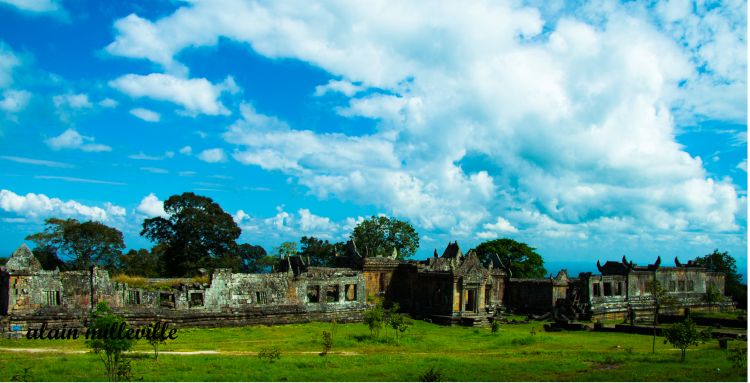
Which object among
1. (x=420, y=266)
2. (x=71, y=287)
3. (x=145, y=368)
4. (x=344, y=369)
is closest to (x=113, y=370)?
(x=145, y=368)

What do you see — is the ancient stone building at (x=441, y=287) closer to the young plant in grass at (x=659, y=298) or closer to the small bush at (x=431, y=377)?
the young plant in grass at (x=659, y=298)

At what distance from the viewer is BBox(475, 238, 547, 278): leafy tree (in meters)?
77.6

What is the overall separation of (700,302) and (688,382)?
4300cm

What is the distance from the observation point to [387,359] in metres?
26.9

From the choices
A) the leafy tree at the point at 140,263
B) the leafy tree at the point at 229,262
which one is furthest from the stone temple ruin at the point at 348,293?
the leafy tree at the point at 140,263

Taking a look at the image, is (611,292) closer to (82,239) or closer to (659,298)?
(659,298)

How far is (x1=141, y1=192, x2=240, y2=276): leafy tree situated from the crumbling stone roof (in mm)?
36147

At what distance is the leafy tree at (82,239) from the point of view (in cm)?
6532

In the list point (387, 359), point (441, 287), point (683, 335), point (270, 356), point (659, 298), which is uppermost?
point (441, 287)

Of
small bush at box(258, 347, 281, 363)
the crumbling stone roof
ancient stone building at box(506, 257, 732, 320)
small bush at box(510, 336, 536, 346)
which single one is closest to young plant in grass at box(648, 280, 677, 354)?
ancient stone building at box(506, 257, 732, 320)

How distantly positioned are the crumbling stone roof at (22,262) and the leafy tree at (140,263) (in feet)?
110

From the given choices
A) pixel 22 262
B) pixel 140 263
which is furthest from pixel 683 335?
pixel 140 263

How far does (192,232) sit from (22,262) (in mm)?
38303

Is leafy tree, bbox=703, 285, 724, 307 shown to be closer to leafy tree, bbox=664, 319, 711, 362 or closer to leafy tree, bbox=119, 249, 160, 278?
leafy tree, bbox=664, 319, 711, 362
